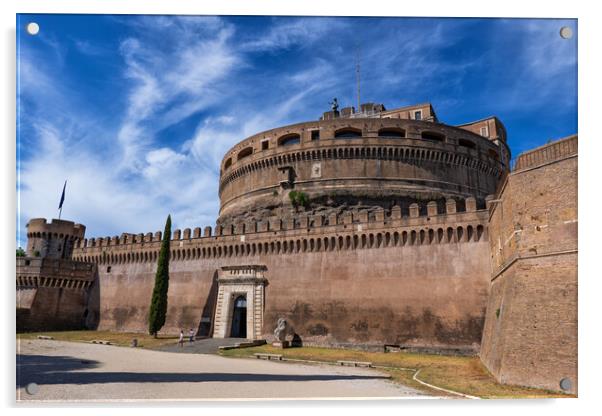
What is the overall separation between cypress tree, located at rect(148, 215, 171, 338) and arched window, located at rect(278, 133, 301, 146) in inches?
535

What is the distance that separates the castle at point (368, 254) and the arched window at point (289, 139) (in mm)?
132

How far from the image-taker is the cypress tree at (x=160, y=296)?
2762 centimetres

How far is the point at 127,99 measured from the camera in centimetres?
1387

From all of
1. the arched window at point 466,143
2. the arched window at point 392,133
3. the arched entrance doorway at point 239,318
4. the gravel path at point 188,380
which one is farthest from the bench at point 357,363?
the arched window at point 466,143

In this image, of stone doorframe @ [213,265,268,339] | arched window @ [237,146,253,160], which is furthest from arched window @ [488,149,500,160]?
stone doorframe @ [213,265,268,339]

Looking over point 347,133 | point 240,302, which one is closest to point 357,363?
point 240,302

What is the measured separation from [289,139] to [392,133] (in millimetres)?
8911

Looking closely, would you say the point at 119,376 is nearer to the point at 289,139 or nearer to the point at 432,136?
the point at 289,139

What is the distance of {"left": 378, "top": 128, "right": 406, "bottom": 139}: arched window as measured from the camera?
3554 centimetres

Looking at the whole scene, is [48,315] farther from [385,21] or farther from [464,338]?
[385,21]

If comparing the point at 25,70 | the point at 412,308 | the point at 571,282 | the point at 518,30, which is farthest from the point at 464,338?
the point at 25,70

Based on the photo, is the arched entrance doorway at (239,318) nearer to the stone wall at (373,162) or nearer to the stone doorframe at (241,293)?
the stone doorframe at (241,293)

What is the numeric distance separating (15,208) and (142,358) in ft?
33.0

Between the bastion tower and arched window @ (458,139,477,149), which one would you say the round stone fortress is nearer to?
arched window @ (458,139,477,149)
